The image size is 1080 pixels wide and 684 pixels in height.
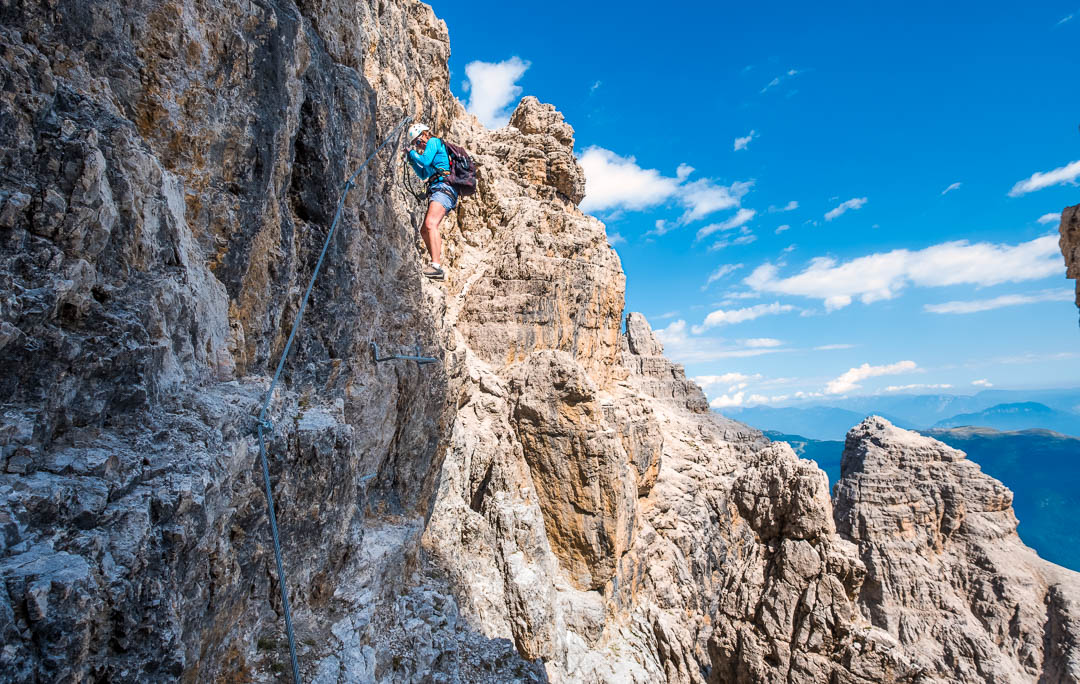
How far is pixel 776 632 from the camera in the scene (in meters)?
13.1

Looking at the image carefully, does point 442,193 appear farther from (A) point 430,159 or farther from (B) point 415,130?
(B) point 415,130

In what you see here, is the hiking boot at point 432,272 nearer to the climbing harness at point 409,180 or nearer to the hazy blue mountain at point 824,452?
the climbing harness at point 409,180

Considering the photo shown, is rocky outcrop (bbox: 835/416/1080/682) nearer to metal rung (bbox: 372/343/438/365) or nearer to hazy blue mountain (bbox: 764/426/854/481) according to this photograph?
metal rung (bbox: 372/343/438/365)

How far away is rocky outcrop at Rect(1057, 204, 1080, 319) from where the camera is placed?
20.2ft

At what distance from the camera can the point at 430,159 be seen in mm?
8391

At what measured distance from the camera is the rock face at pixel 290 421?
2641 millimetres

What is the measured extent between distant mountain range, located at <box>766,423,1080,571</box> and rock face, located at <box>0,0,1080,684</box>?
5114 centimetres

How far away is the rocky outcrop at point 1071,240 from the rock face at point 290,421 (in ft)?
27.9

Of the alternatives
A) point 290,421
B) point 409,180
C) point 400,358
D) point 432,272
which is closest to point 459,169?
point 409,180

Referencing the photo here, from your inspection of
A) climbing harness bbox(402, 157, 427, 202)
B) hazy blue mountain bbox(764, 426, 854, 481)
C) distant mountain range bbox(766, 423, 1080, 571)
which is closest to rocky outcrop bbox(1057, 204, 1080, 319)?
climbing harness bbox(402, 157, 427, 202)

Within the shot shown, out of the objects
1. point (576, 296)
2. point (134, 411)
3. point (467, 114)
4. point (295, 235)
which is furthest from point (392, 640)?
point (467, 114)

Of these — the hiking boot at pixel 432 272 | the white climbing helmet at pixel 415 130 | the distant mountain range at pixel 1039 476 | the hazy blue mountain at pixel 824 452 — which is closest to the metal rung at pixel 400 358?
the hiking boot at pixel 432 272

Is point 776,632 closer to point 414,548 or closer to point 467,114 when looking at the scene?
point 414,548

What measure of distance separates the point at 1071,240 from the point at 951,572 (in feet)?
60.3
